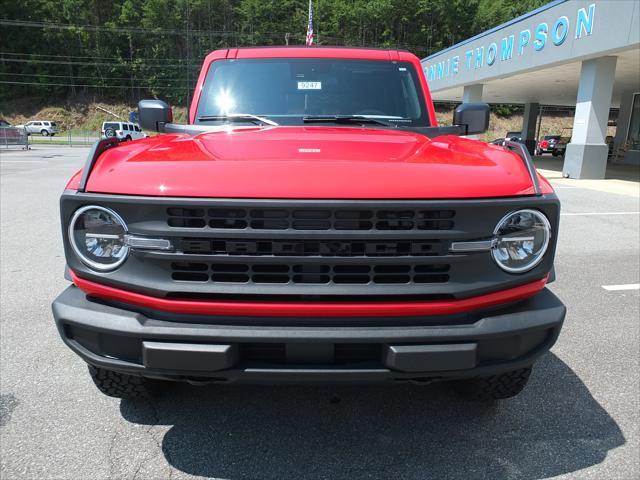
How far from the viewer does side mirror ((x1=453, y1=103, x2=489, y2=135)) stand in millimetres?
3312

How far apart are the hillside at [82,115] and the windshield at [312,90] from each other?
60881 mm

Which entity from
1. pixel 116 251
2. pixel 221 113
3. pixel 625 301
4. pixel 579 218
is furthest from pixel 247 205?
pixel 579 218

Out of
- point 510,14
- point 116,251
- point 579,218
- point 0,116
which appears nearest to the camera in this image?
point 116,251

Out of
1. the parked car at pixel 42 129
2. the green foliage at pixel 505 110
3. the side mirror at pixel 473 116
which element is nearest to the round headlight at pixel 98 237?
the side mirror at pixel 473 116

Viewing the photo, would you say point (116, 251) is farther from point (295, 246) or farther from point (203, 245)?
point (295, 246)

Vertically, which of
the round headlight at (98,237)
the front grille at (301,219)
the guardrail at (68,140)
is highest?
the front grille at (301,219)

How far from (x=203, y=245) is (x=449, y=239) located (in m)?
0.94

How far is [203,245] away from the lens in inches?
73.0

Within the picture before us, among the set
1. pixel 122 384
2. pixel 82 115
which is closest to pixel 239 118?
pixel 122 384

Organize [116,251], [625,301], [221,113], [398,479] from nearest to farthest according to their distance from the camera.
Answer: [116,251]
[398,479]
[221,113]
[625,301]

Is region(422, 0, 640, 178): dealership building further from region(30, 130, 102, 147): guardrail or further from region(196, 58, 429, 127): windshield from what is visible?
region(30, 130, 102, 147): guardrail

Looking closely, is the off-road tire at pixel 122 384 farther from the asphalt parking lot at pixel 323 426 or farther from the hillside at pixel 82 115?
the hillside at pixel 82 115

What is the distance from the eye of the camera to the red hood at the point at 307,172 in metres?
Result: 1.82

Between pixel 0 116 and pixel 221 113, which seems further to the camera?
pixel 0 116
